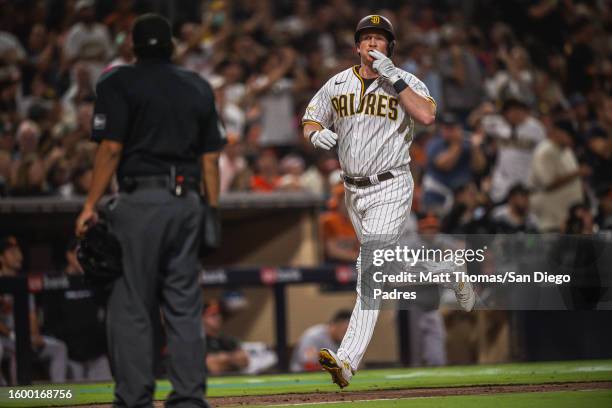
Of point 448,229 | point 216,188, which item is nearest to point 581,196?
point 448,229

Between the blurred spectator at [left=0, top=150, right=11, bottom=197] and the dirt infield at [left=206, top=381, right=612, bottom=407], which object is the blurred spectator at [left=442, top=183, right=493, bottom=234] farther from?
the blurred spectator at [left=0, top=150, right=11, bottom=197]

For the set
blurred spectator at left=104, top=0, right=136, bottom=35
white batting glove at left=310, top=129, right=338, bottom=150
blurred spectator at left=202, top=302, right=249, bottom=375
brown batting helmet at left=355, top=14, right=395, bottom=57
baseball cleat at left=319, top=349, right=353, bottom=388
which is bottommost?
blurred spectator at left=202, top=302, right=249, bottom=375

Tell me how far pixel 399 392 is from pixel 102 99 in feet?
9.23

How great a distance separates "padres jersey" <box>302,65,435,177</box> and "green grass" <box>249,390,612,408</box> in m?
1.34

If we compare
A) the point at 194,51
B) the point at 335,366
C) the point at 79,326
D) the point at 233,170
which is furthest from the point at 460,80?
the point at 335,366

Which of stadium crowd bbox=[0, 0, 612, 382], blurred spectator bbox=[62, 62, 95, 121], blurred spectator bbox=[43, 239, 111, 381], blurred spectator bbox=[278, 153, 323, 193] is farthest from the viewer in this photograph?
blurred spectator bbox=[278, 153, 323, 193]

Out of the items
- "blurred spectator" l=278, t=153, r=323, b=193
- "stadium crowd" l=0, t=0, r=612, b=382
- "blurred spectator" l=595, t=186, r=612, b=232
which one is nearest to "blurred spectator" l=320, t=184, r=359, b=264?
"stadium crowd" l=0, t=0, r=612, b=382

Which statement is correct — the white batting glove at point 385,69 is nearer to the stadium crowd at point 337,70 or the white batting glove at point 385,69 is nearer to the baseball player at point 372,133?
the baseball player at point 372,133

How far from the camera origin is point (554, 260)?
8398mm

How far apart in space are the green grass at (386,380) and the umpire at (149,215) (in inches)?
74.2

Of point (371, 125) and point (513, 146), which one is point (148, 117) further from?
point (513, 146)

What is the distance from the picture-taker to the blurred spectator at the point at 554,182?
1198cm

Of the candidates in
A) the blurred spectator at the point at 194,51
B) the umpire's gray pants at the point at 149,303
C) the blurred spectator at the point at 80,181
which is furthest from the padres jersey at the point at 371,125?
the blurred spectator at the point at 194,51

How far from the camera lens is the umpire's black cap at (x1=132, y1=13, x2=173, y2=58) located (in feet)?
16.3
